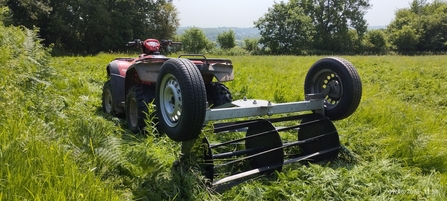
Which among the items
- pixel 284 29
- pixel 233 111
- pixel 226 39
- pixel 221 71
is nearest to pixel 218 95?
pixel 221 71

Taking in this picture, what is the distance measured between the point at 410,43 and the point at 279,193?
199 feet

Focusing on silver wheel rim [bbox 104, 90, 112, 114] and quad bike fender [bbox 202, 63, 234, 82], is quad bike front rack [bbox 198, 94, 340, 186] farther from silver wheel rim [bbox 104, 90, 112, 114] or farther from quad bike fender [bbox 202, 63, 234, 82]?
silver wheel rim [bbox 104, 90, 112, 114]

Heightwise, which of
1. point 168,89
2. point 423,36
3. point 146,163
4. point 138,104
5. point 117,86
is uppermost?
point 423,36

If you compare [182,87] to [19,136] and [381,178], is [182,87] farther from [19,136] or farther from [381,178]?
[381,178]

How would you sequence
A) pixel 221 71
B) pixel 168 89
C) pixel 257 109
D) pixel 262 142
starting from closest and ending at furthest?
pixel 168 89
pixel 257 109
pixel 262 142
pixel 221 71

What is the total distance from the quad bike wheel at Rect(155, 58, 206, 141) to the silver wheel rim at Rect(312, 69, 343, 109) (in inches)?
77.7

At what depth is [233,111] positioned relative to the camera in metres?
3.08

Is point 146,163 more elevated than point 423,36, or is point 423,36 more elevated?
point 423,36

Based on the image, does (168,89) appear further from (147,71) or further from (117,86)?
(117,86)

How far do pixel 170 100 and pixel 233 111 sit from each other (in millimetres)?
614

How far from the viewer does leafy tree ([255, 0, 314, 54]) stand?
54.8 meters

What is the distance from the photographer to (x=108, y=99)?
575 centimetres

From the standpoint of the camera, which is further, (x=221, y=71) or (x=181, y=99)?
(x=221, y=71)

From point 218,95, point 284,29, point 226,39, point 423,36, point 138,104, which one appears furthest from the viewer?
point 226,39
